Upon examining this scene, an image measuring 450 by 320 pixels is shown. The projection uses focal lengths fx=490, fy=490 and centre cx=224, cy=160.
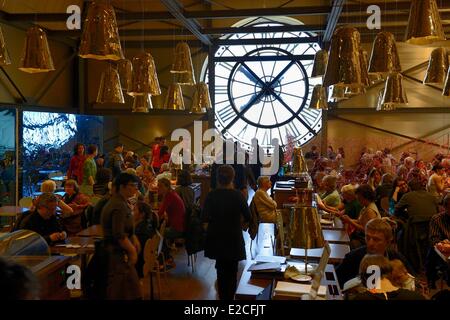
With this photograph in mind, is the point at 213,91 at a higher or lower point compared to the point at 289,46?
lower

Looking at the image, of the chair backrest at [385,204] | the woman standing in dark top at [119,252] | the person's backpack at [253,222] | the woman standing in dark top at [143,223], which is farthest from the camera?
the chair backrest at [385,204]

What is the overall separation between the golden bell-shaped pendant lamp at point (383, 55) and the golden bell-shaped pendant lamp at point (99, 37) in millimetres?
1756

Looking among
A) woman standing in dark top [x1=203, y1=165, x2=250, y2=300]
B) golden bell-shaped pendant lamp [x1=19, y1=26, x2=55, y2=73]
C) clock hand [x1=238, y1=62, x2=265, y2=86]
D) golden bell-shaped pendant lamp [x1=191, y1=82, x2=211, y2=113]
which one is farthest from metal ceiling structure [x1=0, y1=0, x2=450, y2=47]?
golden bell-shaped pendant lamp [x1=19, y1=26, x2=55, y2=73]

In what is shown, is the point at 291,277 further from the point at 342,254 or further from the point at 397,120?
the point at 397,120

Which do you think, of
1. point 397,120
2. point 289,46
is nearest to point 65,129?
point 289,46

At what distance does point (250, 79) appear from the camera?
1464cm

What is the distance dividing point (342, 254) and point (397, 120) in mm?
10674

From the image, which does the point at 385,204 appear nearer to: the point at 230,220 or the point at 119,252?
the point at 230,220

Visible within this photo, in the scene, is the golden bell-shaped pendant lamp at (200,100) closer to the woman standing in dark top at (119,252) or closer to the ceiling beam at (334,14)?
the ceiling beam at (334,14)

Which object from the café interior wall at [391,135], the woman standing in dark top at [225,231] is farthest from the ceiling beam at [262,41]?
the woman standing in dark top at [225,231]

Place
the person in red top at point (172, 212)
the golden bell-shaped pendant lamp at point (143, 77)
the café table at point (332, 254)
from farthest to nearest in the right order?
the person in red top at point (172, 212) → the golden bell-shaped pendant lamp at point (143, 77) → the café table at point (332, 254)

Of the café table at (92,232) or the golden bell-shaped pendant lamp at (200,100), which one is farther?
the golden bell-shaped pendant lamp at (200,100)

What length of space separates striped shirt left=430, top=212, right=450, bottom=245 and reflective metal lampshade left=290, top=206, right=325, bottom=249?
2.55 meters

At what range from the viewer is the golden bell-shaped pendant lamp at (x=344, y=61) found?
9.04 ft
